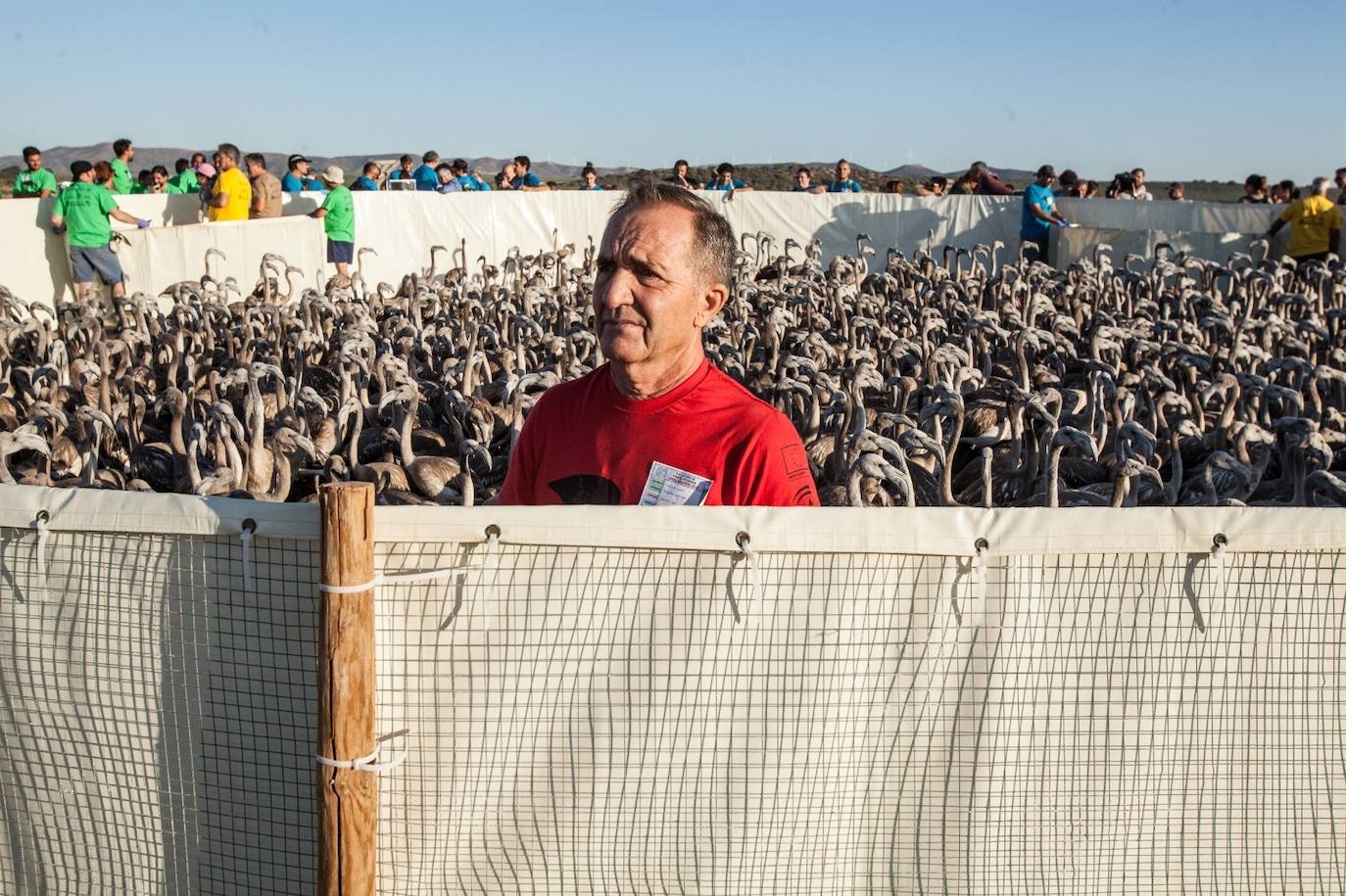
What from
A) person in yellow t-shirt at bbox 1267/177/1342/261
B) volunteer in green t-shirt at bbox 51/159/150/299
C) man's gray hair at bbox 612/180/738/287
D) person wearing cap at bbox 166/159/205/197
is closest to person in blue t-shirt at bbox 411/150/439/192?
person wearing cap at bbox 166/159/205/197

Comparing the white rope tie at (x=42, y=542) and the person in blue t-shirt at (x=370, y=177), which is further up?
the person in blue t-shirt at (x=370, y=177)

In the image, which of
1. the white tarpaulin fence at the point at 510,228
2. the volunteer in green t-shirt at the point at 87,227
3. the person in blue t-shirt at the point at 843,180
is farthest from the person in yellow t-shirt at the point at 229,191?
the person in blue t-shirt at the point at 843,180

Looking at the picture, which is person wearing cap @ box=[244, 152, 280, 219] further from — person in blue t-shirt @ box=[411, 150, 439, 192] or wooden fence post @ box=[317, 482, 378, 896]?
wooden fence post @ box=[317, 482, 378, 896]

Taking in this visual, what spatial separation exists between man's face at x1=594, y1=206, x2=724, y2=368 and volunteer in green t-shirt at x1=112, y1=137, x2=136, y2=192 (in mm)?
17299

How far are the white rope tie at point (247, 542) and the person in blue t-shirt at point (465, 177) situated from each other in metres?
21.3

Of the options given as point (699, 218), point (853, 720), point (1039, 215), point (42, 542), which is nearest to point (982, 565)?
point (853, 720)

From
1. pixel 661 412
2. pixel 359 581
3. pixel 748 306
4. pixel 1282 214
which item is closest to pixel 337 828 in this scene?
pixel 359 581

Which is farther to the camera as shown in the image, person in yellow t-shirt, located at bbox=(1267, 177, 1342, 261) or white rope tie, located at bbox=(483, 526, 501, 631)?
person in yellow t-shirt, located at bbox=(1267, 177, 1342, 261)

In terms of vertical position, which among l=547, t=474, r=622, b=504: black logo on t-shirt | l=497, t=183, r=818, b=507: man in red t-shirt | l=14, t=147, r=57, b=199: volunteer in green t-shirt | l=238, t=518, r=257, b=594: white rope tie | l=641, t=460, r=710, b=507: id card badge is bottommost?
l=238, t=518, r=257, b=594: white rope tie

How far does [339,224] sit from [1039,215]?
11351 mm

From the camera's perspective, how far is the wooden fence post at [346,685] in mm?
2533

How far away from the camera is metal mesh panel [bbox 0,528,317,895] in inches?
107

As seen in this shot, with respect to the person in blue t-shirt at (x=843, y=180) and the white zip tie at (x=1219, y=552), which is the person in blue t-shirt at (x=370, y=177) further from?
the white zip tie at (x=1219, y=552)

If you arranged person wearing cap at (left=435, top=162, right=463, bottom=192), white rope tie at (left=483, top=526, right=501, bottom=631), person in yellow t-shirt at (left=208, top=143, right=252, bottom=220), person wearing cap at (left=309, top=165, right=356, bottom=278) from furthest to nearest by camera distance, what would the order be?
1. person wearing cap at (left=435, top=162, right=463, bottom=192)
2. person wearing cap at (left=309, top=165, right=356, bottom=278)
3. person in yellow t-shirt at (left=208, top=143, right=252, bottom=220)
4. white rope tie at (left=483, top=526, right=501, bottom=631)
